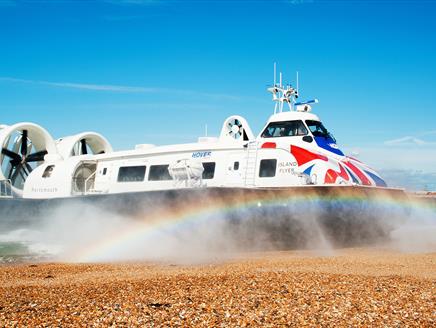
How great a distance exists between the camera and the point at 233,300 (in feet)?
12.2

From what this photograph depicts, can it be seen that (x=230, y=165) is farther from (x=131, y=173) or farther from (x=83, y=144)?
(x=83, y=144)

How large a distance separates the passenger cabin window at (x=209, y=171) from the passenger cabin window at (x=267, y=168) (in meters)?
1.04

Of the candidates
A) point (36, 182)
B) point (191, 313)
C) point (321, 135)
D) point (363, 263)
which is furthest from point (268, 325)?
point (36, 182)

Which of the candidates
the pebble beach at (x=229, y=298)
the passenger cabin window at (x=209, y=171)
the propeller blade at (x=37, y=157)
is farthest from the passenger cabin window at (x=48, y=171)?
the pebble beach at (x=229, y=298)

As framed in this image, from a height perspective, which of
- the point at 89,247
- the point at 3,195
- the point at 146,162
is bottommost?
the point at 89,247

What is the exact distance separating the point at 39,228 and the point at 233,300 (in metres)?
8.94

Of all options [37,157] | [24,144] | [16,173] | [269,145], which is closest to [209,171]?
[269,145]

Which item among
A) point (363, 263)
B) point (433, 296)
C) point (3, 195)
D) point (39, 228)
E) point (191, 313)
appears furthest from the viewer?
point (3, 195)

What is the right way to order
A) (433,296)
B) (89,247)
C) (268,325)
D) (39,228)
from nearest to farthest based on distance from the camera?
(268,325), (433,296), (89,247), (39,228)

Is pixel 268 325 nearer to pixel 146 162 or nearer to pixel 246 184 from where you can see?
pixel 246 184

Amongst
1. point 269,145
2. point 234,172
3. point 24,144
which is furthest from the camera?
point 24,144

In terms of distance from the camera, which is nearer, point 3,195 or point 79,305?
point 79,305

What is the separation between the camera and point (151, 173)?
10055 millimetres

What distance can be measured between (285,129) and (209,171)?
5.38 feet
